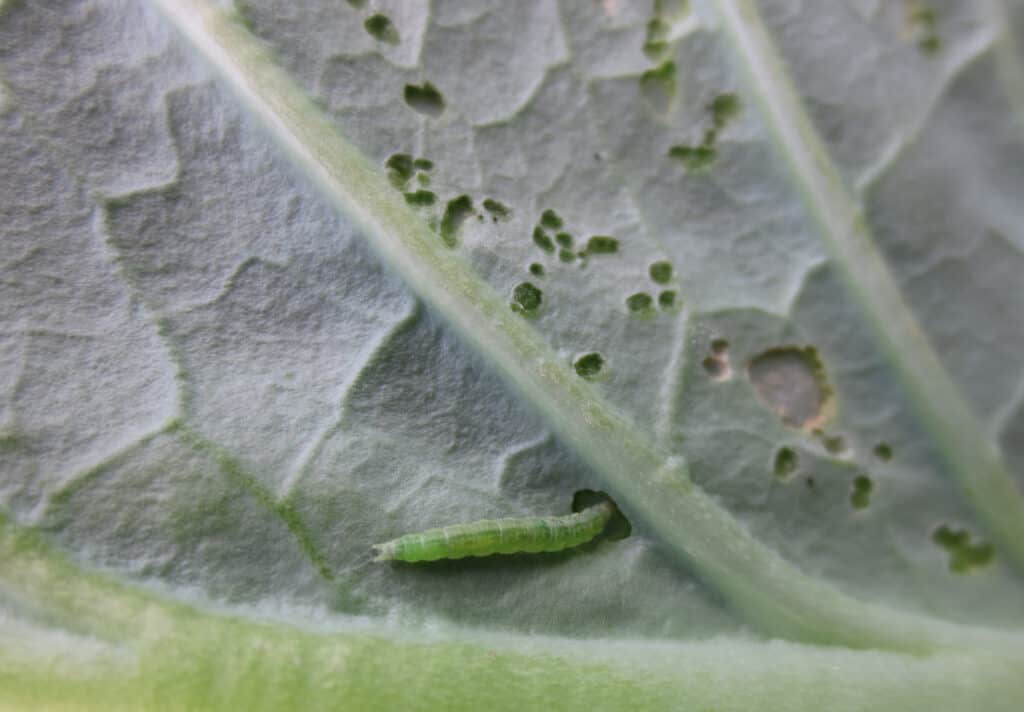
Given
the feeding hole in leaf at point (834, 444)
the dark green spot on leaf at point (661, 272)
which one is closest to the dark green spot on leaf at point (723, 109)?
the dark green spot on leaf at point (661, 272)

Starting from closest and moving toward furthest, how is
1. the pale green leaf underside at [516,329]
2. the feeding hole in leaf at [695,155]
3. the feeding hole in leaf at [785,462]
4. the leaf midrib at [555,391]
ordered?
the pale green leaf underside at [516,329]
the leaf midrib at [555,391]
the feeding hole in leaf at [785,462]
the feeding hole in leaf at [695,155]

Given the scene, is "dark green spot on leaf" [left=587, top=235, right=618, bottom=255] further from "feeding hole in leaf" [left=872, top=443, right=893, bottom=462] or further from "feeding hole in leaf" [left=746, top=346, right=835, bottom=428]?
"feeding hole in leaf" [left=872, top=443, right=893, bottom=462]

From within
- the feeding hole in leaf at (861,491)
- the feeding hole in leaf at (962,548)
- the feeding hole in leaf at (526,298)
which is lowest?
the feeding hole in leaf at (962,548)

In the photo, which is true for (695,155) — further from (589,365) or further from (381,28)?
(381,28)

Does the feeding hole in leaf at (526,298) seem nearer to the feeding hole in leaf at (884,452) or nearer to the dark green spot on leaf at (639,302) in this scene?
the dark green spot on leaf at (639,302)

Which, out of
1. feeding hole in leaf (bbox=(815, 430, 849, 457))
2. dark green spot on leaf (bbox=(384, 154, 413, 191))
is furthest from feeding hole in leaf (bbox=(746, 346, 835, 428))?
dark green spot on leaf (bbox=(384, 154, 413, 191))

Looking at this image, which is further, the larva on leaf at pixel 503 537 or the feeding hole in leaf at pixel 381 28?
the feeding hole in leaf at pixel 381 28

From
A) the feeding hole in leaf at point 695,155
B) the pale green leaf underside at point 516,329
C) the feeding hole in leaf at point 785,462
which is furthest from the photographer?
the feeding hole in leaf at point 695,155
